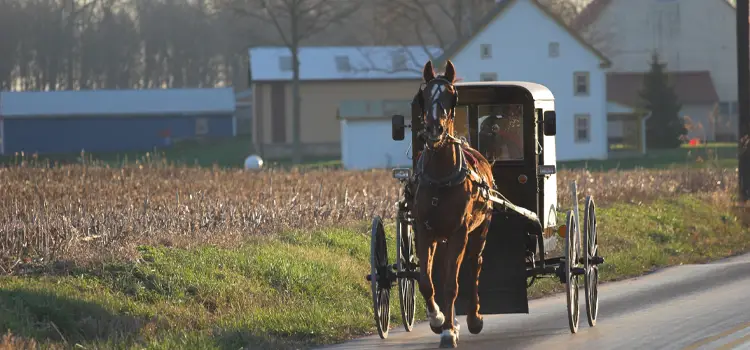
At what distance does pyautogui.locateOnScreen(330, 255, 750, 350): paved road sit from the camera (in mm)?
12852

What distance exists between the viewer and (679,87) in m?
89.6

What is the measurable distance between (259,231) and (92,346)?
884 centimetres

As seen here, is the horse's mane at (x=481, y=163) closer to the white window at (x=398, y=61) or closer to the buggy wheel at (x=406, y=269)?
the buggy wheel at (x=406, y=269)

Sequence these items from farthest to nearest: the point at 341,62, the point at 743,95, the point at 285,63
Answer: the point at 341,62 → the point at 285,63 → the point at 743,95

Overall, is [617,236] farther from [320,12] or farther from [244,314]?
[320,12]

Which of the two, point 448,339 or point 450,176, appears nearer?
point 450,176

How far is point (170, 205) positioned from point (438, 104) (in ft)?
39.8

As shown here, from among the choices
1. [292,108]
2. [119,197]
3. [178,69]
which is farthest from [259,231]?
[178,69]

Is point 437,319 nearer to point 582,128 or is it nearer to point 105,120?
point 582,128

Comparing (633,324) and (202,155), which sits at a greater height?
(202,155)

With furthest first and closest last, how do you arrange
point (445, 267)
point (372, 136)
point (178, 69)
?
point (178, 69)
point (372, 136)
point (445, 267)

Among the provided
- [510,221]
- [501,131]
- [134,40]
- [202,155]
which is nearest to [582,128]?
[202,155]

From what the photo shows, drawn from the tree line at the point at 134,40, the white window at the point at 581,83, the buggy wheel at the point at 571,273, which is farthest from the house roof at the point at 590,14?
the buggy wheel at the point at 571,273

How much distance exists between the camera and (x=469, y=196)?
39.9 feet
